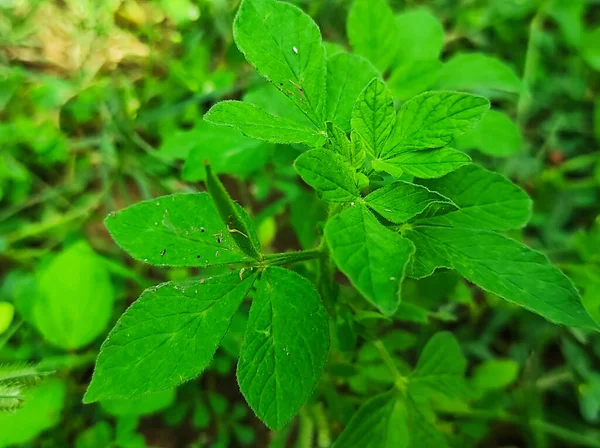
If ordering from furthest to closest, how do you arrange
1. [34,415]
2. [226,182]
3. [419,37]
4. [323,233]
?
[226,182] < [419,37] < [34,415] < [323,233]

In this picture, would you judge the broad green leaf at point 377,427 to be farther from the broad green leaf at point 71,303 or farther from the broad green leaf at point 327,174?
the broad green leaf at point 71,303

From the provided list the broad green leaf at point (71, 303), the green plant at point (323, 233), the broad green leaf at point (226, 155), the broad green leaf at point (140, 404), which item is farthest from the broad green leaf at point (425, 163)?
the broad green leaf at point (71, 303)

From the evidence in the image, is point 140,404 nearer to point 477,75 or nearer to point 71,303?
point 71,303

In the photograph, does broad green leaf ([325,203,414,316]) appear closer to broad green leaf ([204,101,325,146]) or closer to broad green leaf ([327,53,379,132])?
broad green leaf ([204,101,325,146])

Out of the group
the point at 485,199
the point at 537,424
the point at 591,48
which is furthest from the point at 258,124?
the point at 591,48

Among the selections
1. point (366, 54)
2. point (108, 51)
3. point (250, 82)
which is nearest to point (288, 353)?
point (366, 54)

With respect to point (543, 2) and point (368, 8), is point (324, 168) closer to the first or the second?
point (368, 8)
